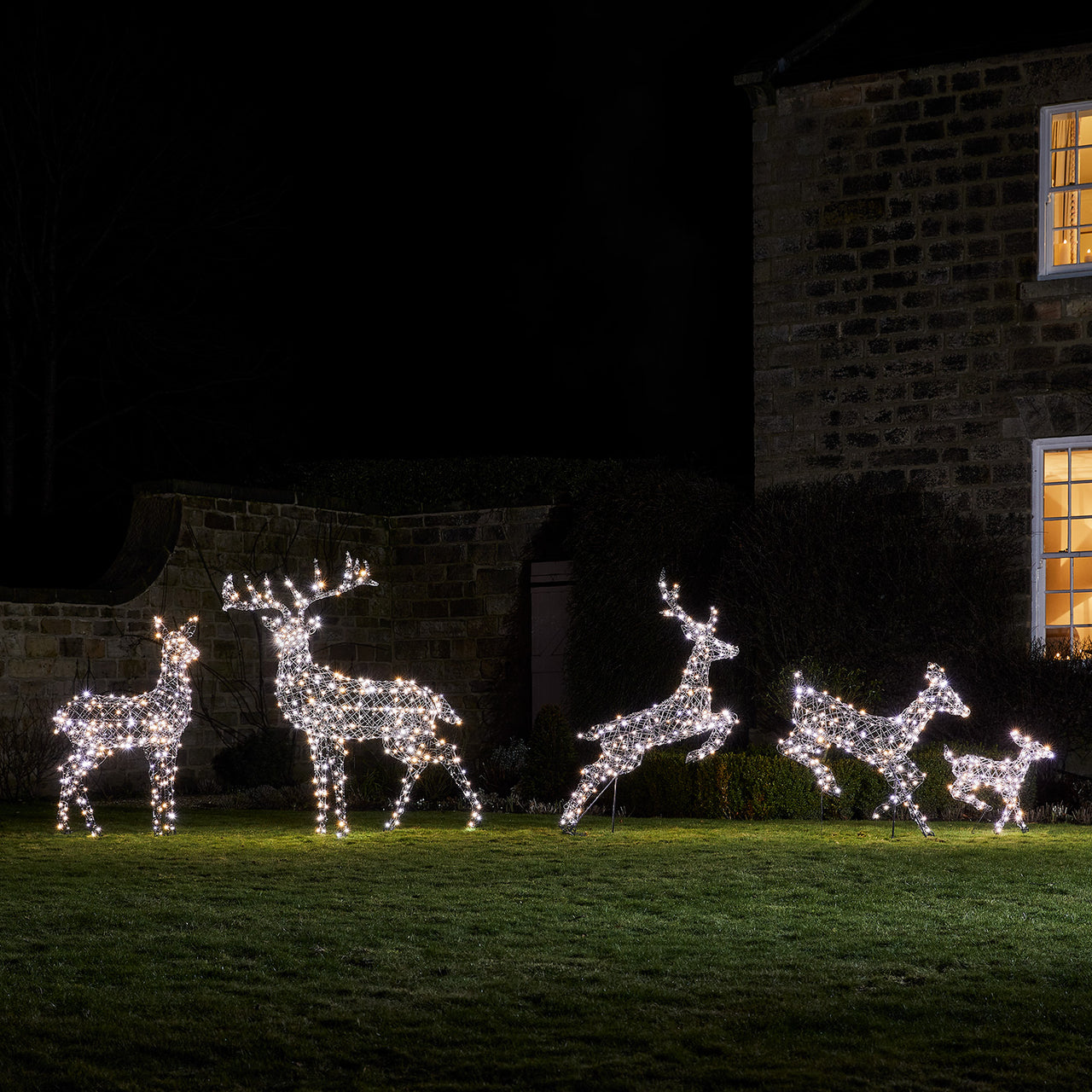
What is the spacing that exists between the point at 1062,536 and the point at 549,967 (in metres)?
9.97

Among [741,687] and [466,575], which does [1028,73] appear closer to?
[741,687]

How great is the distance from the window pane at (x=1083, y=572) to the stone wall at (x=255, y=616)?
19.5ft

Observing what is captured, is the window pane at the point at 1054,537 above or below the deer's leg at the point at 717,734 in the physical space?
above

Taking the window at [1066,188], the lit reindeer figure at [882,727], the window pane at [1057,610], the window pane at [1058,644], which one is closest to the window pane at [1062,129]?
the window at [1066,188]

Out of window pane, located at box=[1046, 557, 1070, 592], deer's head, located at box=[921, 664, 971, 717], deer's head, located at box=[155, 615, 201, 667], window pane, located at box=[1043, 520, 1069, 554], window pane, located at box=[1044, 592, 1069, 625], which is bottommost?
deer's head, located at box=[921, 664, 971, 717]

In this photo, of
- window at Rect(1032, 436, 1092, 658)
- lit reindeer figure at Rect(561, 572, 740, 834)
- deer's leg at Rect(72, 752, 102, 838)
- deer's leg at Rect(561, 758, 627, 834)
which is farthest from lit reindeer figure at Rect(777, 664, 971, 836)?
deer's leg at Rect(72, 752, 102, 838)

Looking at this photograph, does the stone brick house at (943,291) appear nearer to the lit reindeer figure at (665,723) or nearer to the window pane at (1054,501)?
the window pane at (1054,501)

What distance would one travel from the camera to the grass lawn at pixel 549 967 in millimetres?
5152

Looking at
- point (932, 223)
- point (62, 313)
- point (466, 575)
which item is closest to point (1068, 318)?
point (932, 223)

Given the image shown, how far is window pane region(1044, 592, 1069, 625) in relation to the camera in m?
14.9

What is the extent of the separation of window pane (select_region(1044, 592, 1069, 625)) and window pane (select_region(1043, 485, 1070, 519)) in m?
0.78

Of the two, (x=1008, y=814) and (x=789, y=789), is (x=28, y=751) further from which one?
(x=1008, y=814)

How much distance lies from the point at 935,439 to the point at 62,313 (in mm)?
14657

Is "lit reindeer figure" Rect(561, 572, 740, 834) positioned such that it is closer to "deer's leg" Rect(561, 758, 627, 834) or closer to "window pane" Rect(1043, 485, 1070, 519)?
"deer's leg" Rect(561, 758, 627, 834)
